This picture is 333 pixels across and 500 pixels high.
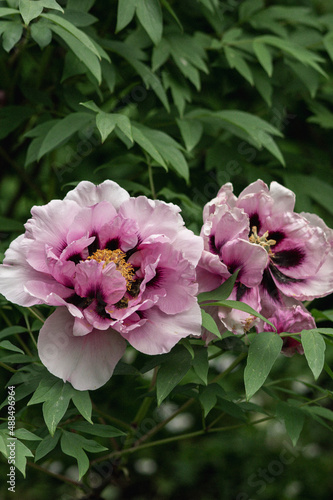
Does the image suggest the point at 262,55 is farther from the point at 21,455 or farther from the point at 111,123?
the point at 21,455

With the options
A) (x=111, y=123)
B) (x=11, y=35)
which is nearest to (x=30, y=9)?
(x=11, y=35)

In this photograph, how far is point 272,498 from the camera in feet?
7.42

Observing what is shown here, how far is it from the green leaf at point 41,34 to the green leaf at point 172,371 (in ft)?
1.85

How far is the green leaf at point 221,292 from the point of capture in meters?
0.87

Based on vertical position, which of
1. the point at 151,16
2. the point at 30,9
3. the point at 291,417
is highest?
the point at 30,9

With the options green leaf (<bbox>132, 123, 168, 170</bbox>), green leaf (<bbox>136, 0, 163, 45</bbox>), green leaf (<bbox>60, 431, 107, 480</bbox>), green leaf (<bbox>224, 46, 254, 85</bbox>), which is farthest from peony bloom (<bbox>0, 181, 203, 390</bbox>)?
green leaf (<bbox>224, 46, 254, 85</bbox>)

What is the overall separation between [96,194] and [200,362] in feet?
0.92

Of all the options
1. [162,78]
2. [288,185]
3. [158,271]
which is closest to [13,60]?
[162,78]

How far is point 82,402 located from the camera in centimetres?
83

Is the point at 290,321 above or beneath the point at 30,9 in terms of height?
beneath

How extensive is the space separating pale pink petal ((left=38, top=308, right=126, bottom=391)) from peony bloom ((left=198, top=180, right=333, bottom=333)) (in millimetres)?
172

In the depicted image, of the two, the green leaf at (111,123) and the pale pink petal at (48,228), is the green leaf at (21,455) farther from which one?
the green leaf at (111,123)

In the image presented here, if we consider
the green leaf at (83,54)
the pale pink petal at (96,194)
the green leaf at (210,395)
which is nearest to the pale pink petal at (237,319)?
the green leaf at (210,395)

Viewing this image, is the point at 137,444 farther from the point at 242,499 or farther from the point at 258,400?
the point at 258,400
